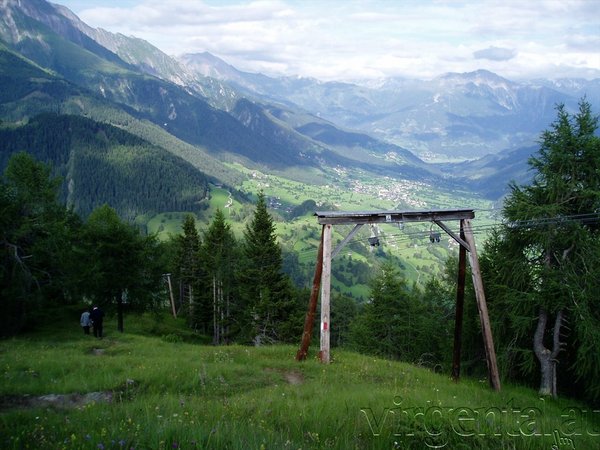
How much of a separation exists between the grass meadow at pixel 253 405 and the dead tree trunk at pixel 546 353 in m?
0.83

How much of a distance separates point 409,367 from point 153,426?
1402 centimetres

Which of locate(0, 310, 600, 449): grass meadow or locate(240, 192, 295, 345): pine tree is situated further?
locate(240, 192, 295, 345): pine tree

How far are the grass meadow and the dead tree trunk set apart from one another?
830mm

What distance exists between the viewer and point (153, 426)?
588 centimetres

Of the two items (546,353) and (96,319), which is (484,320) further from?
(96,319)

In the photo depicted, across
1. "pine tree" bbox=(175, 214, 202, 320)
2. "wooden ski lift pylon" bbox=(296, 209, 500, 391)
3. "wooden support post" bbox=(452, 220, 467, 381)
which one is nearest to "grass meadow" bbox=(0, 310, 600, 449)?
"wooden ski lift pylon" bbox=(296, 209, 500, 391)

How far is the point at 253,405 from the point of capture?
907 centimetres

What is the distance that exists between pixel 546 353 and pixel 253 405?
13.6m

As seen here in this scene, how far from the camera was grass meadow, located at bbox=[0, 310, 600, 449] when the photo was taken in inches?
232

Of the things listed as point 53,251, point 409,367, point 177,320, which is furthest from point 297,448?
point 177,320

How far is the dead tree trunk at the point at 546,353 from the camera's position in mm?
17375

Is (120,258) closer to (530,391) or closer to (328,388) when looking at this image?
(328,388)

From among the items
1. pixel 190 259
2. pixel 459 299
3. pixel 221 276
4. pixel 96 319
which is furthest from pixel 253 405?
pixel 190 259

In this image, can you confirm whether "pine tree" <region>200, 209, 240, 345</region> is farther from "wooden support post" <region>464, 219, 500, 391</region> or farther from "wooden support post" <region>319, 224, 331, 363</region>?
"wooden support post" <region>464, 219, 500, 391</region>
